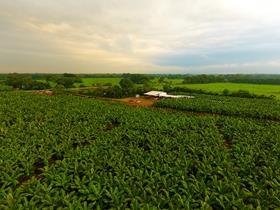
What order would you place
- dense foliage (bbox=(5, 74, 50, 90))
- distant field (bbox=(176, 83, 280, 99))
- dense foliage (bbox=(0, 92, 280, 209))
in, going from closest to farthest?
1. dense foliage (bbox=(0, 92, 280, 209))
2. distant field (bbox=(176, 83, 280, 99))
3. dense foliage (bbox=(5, 74, 50, 90))

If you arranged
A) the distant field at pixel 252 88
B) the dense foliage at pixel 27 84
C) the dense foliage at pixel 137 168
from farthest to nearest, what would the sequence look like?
the dense foliage at pixel 27 84, the distant field at pixel 252 88, the dense foliage at pixel 137 168

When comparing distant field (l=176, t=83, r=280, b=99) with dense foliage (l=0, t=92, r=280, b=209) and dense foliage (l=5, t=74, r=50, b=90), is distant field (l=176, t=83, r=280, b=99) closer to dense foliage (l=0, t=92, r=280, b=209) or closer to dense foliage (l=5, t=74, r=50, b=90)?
dense foliage (l=0, t=92, r=280, b=209)

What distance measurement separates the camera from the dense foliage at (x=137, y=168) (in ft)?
35.7

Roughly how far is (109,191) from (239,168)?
8915mm

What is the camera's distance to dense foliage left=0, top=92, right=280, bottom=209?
10.9 metres

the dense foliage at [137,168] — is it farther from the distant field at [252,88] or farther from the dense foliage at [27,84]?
the dense foliage at [27,84]

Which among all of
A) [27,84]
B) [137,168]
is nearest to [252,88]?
[137,168]

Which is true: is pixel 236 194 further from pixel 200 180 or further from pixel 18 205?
pixel 18 205

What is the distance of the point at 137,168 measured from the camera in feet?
48.1

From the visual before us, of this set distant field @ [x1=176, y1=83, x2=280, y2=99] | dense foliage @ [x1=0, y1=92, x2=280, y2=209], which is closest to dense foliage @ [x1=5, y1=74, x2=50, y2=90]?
distant field @ [x1=176, y1=83, x2=280, y2=99]

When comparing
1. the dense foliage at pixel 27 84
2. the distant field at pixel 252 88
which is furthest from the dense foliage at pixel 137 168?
the dense foliage at pixel 27 84

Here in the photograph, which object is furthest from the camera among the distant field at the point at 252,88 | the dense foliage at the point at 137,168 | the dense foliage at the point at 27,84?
the dense foliage at the point at 27,84

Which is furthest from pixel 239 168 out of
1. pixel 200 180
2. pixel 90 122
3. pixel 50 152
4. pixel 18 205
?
pixel 90 122

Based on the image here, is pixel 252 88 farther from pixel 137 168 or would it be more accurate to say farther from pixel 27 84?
pixel 27 84
